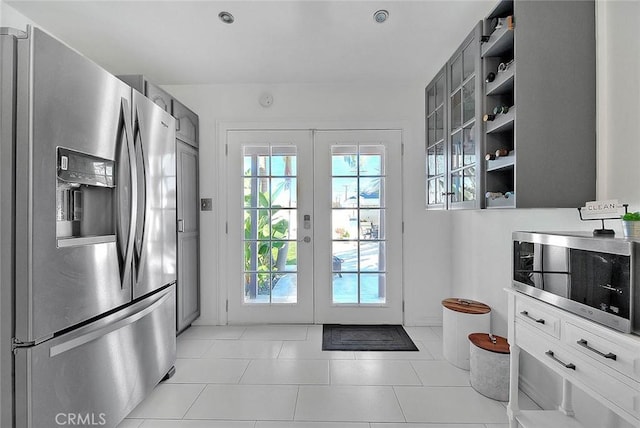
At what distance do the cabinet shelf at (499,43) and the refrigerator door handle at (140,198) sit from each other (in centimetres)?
204

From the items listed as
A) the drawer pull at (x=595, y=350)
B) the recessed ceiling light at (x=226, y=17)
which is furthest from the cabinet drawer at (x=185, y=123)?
the drawer pull at (x=595, y=350)

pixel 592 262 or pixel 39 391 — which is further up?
pixel 592 262

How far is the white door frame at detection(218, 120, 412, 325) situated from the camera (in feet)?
10.6

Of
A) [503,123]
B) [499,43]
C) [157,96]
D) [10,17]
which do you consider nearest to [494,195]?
[503,123]

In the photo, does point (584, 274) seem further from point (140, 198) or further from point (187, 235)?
point (187, 235)

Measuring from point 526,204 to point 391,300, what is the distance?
199cm

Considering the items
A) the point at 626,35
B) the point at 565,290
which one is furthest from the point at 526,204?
the point at 626,35

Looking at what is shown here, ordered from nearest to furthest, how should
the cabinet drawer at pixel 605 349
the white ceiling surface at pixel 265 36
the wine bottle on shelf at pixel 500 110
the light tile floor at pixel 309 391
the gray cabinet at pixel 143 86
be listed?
the cabinet drawer at pixel 605 349, the wine bottle on shelf at pixel 500 110, the light tile floor at pixel 309 391, the white ceiling surface at pixel 265 36, the gray cabinet at pixel 143 86

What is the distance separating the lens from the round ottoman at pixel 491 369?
1952 millimetres

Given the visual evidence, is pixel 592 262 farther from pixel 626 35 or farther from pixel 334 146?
pixel 334 146

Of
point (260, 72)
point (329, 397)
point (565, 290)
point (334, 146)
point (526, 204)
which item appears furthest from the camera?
point (334, 146)

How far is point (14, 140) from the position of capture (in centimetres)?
117

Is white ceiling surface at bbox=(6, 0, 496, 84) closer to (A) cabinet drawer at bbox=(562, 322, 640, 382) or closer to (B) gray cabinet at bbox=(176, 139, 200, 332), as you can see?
(B) gray cabinet at bbox=(176, 139, 200, 332)

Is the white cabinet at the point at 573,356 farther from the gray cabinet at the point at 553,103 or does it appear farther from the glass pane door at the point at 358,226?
the glass pane door at the point at 358,226
